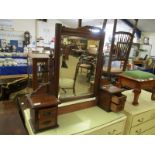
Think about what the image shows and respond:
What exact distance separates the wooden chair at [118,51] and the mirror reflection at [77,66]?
472 mm

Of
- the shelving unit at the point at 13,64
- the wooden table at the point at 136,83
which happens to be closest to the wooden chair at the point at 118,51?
the wooden table at the point at 136,83

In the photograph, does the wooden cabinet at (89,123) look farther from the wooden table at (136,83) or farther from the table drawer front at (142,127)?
the wooden table at (136,83)

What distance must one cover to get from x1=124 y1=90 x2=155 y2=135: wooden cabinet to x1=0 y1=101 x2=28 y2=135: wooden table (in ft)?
2.53

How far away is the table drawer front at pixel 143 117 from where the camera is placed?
47.9 inches

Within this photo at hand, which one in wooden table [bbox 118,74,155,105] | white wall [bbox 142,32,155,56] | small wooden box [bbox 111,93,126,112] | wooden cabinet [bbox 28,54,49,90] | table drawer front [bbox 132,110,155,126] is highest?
white wall [bbox 142,32,155,56]

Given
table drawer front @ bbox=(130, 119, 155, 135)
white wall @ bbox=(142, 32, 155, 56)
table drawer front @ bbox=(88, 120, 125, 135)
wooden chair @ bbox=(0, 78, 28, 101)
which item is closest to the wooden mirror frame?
table drawer front @ bbox=(88, 120, 125, 135)

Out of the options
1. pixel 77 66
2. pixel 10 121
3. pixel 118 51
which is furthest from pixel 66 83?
pixel 118 51

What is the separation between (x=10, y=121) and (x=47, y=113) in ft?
1.09

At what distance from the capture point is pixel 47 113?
0.85 metres

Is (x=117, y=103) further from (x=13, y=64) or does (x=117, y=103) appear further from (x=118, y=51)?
(x=13, y=64)

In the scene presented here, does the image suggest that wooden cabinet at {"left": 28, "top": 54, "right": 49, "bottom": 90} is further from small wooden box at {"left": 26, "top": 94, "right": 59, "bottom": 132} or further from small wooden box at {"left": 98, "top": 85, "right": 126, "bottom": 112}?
small wooden box at {"left": 98, "top": 85, "right": 126, "bottom": 112}

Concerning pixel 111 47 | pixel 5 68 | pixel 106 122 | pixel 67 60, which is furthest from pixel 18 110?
pixel 111 47

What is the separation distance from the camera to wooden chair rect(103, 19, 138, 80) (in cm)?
170
